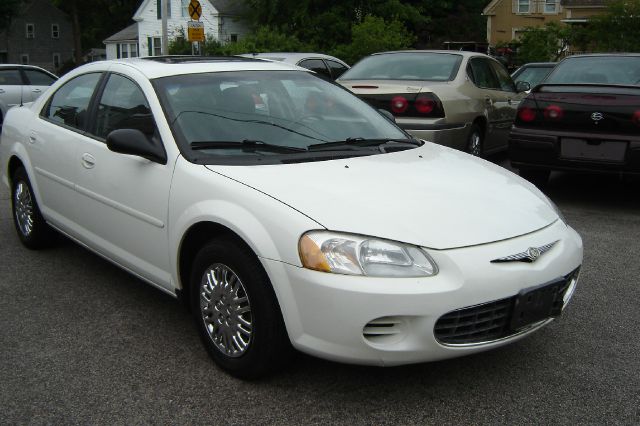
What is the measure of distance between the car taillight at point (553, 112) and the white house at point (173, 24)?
3641 cm

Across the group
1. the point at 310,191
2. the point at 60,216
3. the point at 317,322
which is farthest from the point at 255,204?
the point at 60,216

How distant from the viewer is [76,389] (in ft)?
10.5

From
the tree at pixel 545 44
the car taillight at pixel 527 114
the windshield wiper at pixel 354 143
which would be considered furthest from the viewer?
the tree at pixel 545 44

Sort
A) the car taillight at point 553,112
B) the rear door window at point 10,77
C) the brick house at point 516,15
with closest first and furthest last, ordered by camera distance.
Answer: the car taillight at point 553,112 → the rear door window at point 10,77 → the brick house at point 516,15

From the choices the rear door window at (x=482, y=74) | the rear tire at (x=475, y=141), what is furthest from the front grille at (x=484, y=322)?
the rear door window at (x=482, y=74)

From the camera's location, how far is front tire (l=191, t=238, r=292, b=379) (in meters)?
3.03

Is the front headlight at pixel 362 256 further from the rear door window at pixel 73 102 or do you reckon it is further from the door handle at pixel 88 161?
the rear door window at pixel 73 102

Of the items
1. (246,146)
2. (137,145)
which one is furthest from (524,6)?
(137,145)

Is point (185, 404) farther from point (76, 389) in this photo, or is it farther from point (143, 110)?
point (143, 110)

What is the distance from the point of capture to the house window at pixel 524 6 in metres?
47.2

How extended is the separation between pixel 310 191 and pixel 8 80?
12.3 meters

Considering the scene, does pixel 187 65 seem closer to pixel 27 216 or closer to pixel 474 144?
pixel 27 216

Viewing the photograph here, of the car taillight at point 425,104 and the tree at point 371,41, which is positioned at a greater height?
the tree at point 371,41

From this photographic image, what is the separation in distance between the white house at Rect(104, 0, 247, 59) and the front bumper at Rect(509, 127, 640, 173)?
119ft
